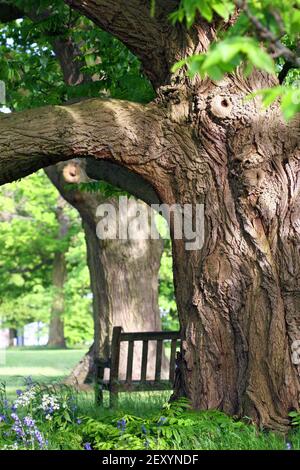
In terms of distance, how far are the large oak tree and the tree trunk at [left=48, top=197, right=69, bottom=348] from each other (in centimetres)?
3306

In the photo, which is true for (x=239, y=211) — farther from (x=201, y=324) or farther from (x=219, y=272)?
(x=201, y=324)

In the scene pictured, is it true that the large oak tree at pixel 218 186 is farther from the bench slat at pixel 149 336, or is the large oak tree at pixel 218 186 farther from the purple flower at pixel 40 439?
the bench slat at pixel 149 336

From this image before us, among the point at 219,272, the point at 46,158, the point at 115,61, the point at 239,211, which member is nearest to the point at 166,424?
the point at 219,272

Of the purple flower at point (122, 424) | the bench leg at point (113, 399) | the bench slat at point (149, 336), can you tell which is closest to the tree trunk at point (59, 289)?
the bench slat at point (149, 336)

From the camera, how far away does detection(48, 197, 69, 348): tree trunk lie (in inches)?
1682

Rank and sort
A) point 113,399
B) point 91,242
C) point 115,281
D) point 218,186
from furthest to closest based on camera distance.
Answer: point 91,242 → point 115,281 → point 113,399 → point 218,186

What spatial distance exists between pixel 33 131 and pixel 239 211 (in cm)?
209

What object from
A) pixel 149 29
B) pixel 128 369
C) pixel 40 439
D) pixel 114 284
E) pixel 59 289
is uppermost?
pixel 149 29

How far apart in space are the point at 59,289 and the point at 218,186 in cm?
3546

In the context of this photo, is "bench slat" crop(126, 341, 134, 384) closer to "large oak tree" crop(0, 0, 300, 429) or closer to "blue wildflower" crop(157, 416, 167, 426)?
"large oak tree" crop(0, 0, 300, 429)

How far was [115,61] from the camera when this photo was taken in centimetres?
1318

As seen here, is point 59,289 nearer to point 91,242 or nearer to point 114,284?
point 91,242

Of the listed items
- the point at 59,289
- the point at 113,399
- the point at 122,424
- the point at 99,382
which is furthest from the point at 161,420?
the point at 59,289

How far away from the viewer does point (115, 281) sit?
17.7 metres
